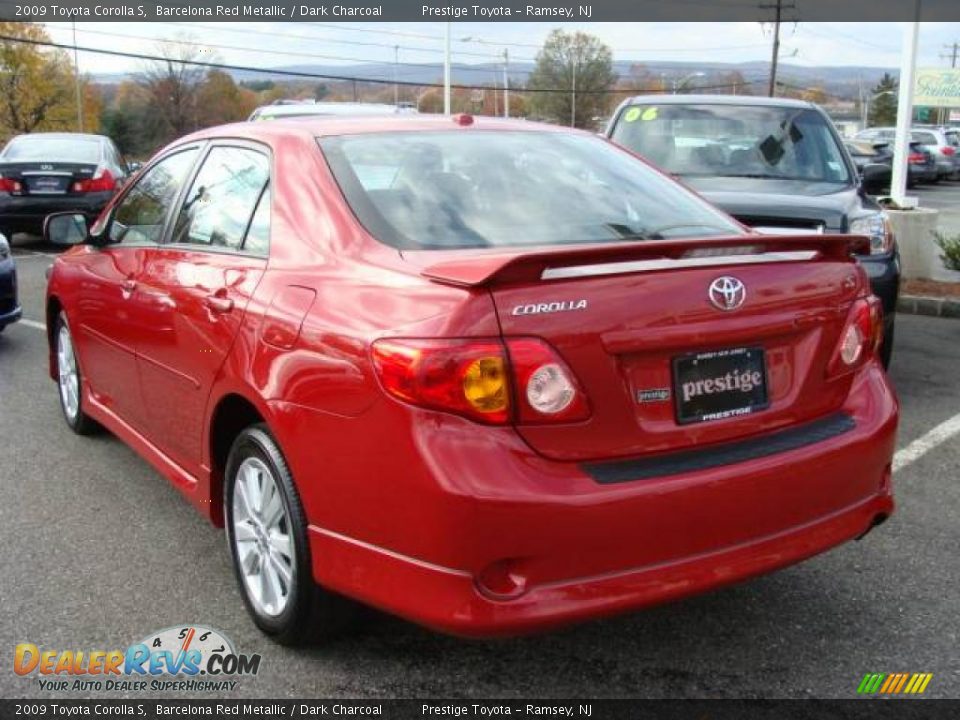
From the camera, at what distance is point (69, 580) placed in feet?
11.7

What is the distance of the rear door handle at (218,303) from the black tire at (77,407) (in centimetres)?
193

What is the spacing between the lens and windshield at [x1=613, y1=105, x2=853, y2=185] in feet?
24.0

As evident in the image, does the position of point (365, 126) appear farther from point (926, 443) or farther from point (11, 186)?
point (11, 186)

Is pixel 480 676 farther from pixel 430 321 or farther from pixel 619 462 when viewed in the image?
pixel 430 321

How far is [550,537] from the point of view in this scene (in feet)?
7.84

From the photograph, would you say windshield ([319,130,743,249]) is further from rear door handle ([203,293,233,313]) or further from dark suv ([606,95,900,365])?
dark suv ([606,95,900,365])

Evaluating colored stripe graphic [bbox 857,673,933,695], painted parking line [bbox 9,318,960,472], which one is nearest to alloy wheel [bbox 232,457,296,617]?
colored stripe graphic [bbox 857,673,933,695]

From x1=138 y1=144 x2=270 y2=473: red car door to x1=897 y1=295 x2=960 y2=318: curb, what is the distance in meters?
6.67

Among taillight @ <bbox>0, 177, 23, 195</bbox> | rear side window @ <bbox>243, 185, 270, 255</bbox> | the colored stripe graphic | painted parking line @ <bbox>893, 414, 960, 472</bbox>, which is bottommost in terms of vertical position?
painted parking line @ <bbox>893, 414, 960, 472</bbox>

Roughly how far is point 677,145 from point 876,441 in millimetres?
5129

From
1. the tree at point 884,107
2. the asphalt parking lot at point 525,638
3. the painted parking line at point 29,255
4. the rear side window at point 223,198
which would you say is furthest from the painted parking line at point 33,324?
the tree at point 884,107

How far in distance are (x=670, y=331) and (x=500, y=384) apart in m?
0.48

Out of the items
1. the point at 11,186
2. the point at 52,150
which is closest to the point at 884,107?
the point at 52,150

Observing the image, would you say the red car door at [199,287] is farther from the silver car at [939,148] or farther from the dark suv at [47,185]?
the silver car at [939,148]
